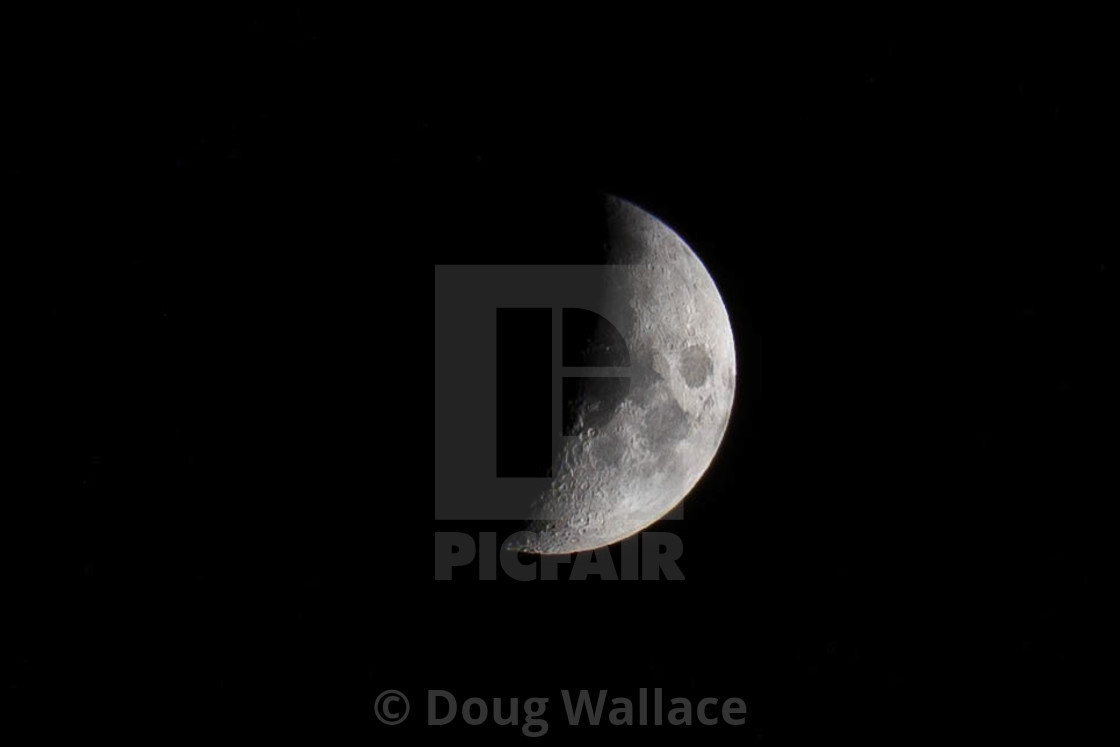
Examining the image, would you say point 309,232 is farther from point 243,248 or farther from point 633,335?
point 633,335

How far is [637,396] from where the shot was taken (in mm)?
3945

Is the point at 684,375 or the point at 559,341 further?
the point at 684,375

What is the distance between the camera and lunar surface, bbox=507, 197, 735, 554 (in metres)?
3.89

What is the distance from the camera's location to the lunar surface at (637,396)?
153 inches

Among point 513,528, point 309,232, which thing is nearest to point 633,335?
point 513,528

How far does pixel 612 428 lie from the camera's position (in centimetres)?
393

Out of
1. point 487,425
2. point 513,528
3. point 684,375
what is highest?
point 684,375

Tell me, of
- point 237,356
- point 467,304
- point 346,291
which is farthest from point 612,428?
point 237,356

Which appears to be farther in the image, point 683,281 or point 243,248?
point 683,281

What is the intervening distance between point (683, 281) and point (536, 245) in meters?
0.74

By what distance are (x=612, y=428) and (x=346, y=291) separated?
1.10 m

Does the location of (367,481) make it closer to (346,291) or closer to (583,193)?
(346,291)

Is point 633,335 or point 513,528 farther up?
point 633,335

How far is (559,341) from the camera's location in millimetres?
3787
